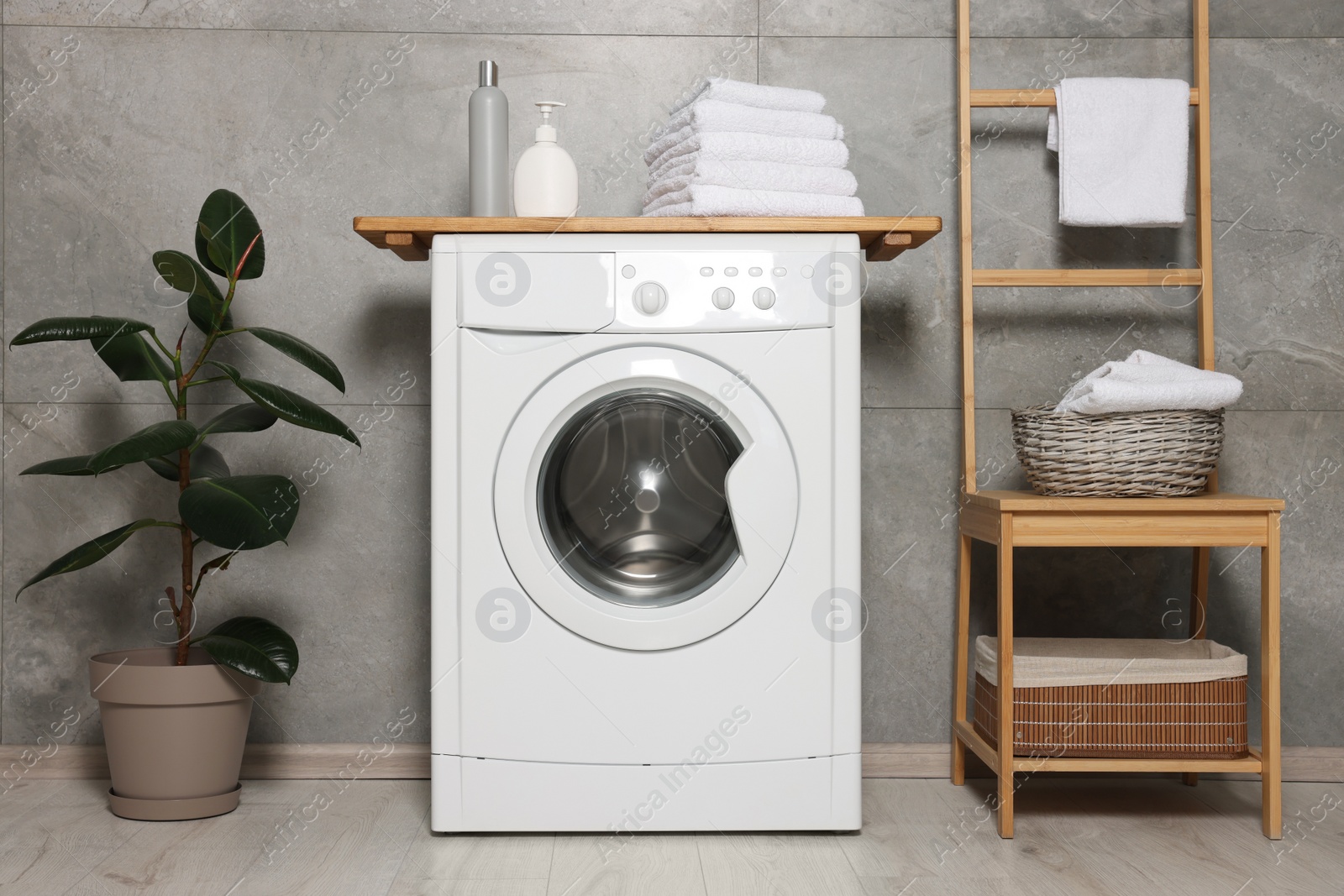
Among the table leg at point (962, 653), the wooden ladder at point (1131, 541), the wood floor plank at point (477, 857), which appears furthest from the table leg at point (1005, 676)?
the wood floor plank at point (477, 857)

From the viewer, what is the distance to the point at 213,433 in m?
1.56

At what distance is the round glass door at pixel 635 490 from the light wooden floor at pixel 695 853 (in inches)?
14.8

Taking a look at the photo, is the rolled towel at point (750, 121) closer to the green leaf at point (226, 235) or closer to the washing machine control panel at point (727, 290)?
the washing machine control panel at point (727, 290)

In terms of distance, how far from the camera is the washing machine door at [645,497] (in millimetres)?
1429

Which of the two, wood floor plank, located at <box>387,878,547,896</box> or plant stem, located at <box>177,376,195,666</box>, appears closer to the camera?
wood floor plank, located at <box>387,878,547,896</box>

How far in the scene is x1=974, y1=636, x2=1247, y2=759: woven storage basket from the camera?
1.54 m

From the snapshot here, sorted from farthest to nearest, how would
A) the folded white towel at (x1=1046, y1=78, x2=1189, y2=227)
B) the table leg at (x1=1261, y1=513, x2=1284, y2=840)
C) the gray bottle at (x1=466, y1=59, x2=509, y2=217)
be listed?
the folded white towel at (x1=1046, y1=78, x2=1189, y2=227) → the gray bottle at (x1=466, y1=59, x2=509, y2=217) → the table leg at (x1=1261, y1=513, x2=1284, y2=840)

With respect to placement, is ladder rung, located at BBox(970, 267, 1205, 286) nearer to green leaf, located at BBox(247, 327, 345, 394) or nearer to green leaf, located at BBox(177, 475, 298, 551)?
green leaf, located at BBox(247, 327, 345, 394)

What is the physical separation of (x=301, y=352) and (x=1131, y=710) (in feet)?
4.59

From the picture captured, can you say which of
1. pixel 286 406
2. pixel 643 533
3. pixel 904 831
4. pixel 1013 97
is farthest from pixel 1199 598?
pixel 286 406

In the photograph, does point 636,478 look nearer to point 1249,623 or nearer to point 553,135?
point 553,135

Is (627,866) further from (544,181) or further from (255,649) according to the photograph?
(544,181)

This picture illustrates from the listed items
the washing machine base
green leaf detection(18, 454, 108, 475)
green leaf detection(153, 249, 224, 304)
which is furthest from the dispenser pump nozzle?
the washing machine base

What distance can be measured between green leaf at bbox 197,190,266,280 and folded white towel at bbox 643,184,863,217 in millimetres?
675
